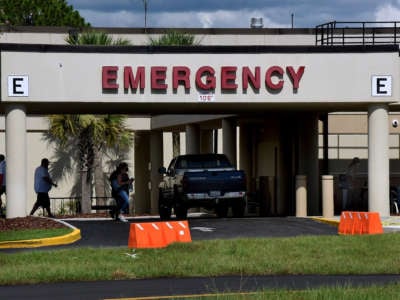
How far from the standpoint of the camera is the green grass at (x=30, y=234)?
24.2m

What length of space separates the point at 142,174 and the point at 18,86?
24.6m

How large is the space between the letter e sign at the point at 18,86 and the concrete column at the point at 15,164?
488 millimetres

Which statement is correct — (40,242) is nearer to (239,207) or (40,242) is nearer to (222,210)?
(239,207)

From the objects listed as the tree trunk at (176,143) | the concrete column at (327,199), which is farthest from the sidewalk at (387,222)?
the tree trunk at (176,143)

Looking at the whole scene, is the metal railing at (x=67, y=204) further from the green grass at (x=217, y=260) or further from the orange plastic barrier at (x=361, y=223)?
the green grass at (x=217, y=260)

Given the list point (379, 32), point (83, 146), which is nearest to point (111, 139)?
point (83, 146)

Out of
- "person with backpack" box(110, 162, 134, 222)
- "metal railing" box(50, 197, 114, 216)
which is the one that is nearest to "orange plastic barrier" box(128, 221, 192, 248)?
"person with backpack" box(110, 162, 134, 222)

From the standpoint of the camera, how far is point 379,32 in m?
48.1

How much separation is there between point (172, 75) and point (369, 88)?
5.60 meters

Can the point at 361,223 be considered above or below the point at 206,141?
below

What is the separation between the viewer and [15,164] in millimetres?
30328

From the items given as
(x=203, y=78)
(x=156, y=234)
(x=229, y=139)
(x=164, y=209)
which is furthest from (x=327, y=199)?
(x=156, y=234)

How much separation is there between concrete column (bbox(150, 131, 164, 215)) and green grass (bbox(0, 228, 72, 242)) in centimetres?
2549

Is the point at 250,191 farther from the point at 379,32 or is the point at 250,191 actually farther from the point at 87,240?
the point at 87,240
